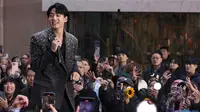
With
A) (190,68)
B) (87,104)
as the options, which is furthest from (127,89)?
(190,68)

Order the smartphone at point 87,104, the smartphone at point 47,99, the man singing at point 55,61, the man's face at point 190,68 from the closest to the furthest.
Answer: the smartphone at point 47,99, the man singing at point 55,61, the smartphone at point 87,104, the man's face at point 190,68

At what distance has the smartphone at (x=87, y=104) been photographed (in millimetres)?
8250

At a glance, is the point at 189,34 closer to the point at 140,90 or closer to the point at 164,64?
the point at 164,64

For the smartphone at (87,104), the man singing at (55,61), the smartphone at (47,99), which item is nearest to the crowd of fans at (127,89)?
the smartphone at (87,104)

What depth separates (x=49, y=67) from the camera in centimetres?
534

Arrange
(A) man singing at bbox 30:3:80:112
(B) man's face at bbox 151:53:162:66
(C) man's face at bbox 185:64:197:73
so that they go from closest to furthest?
(A) man singing at bbox 30:3:80:112 < (C) man's face at bbox 185:64:197:73 < (B) man's face at bbox 151:53:162:66

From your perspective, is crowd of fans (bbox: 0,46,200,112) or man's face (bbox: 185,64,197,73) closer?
crowd of fans (bbox: 0,46,200,112)

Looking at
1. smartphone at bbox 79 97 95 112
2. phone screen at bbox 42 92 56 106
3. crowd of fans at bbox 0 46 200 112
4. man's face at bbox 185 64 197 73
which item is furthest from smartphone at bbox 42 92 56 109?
man's face at bbox 185 64 197 73

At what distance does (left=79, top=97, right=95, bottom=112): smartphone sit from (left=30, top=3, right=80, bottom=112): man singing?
272 centimetres

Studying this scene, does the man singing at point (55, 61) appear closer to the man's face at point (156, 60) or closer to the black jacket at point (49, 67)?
the black jacket at point (49, 67)

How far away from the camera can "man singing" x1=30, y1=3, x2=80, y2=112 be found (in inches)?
209

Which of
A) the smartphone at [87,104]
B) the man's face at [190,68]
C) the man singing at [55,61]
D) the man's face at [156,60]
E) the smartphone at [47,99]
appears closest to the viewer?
the smartphone at [47,99]

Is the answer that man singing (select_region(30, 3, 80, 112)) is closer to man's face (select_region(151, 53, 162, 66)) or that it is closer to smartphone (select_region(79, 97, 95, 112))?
smartphone (select_region(79, 97, 95, 112))

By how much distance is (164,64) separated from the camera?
37.7 feet
